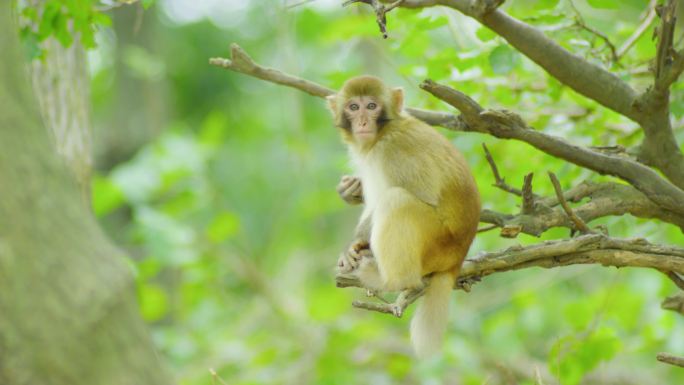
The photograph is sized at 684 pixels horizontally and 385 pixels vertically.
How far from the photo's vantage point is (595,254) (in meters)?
4.30

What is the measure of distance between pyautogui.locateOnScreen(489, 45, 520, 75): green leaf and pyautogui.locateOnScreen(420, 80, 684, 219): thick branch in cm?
57

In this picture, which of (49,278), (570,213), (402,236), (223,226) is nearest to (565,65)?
(570,213)

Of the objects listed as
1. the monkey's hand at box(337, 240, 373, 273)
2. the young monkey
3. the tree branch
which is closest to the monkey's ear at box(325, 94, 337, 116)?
the young monkey

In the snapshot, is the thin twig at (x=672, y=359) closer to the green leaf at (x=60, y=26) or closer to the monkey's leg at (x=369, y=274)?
the monkey's leg at (x=369, y=274)

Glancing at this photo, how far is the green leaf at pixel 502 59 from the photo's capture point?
506 centimetres

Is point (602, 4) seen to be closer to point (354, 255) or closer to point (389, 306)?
point (354, 255)

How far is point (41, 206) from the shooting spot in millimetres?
2436

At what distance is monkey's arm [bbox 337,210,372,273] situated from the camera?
5.56 metres

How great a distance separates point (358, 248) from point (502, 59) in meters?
1.57

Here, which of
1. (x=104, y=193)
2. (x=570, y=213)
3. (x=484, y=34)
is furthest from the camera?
(x=104, y=193)

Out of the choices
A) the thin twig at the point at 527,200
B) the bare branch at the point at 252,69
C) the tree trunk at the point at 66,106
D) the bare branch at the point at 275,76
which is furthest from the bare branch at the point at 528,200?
the tree trunk at the point at 66,106

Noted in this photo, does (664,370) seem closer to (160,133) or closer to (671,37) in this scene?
(160,133)

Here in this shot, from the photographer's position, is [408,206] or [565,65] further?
[408,206]

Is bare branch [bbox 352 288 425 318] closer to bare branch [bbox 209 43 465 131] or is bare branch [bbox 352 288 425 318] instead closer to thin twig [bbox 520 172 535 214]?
thin twig [bbox 520 172 535 214]
